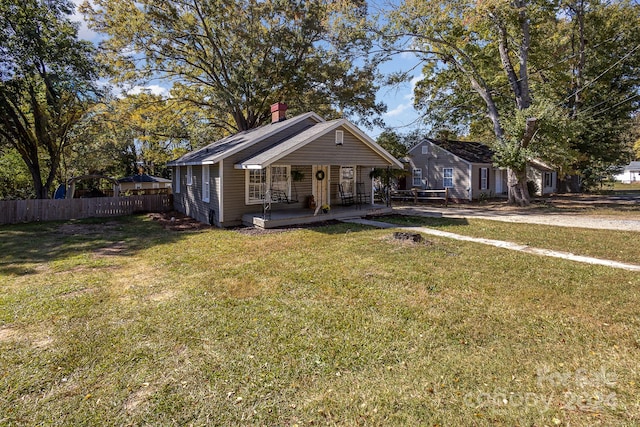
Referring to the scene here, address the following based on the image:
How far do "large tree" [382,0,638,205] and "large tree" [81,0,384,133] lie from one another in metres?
3.12

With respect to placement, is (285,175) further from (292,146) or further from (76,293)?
(76,293)

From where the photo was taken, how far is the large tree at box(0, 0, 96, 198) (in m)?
15.0

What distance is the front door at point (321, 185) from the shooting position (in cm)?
1407

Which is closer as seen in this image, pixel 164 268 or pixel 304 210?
pixel 164 268

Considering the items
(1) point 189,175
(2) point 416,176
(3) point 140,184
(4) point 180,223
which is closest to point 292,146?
(4) point 180,223

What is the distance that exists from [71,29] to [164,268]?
16.7 metres

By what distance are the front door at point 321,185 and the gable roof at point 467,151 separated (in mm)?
12472

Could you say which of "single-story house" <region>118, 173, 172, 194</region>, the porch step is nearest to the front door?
the porch step

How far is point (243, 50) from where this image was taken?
18891 millimetres

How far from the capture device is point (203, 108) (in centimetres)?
2255

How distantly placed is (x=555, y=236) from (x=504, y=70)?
48.9ft

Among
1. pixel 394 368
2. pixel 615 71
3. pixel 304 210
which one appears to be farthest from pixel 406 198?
pixel 394 368

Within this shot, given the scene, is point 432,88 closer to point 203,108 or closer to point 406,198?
point 406,198

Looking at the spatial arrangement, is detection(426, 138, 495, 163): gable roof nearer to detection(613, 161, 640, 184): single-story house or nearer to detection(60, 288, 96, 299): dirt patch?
detection(60, 288, 96, 299): dirt patch
